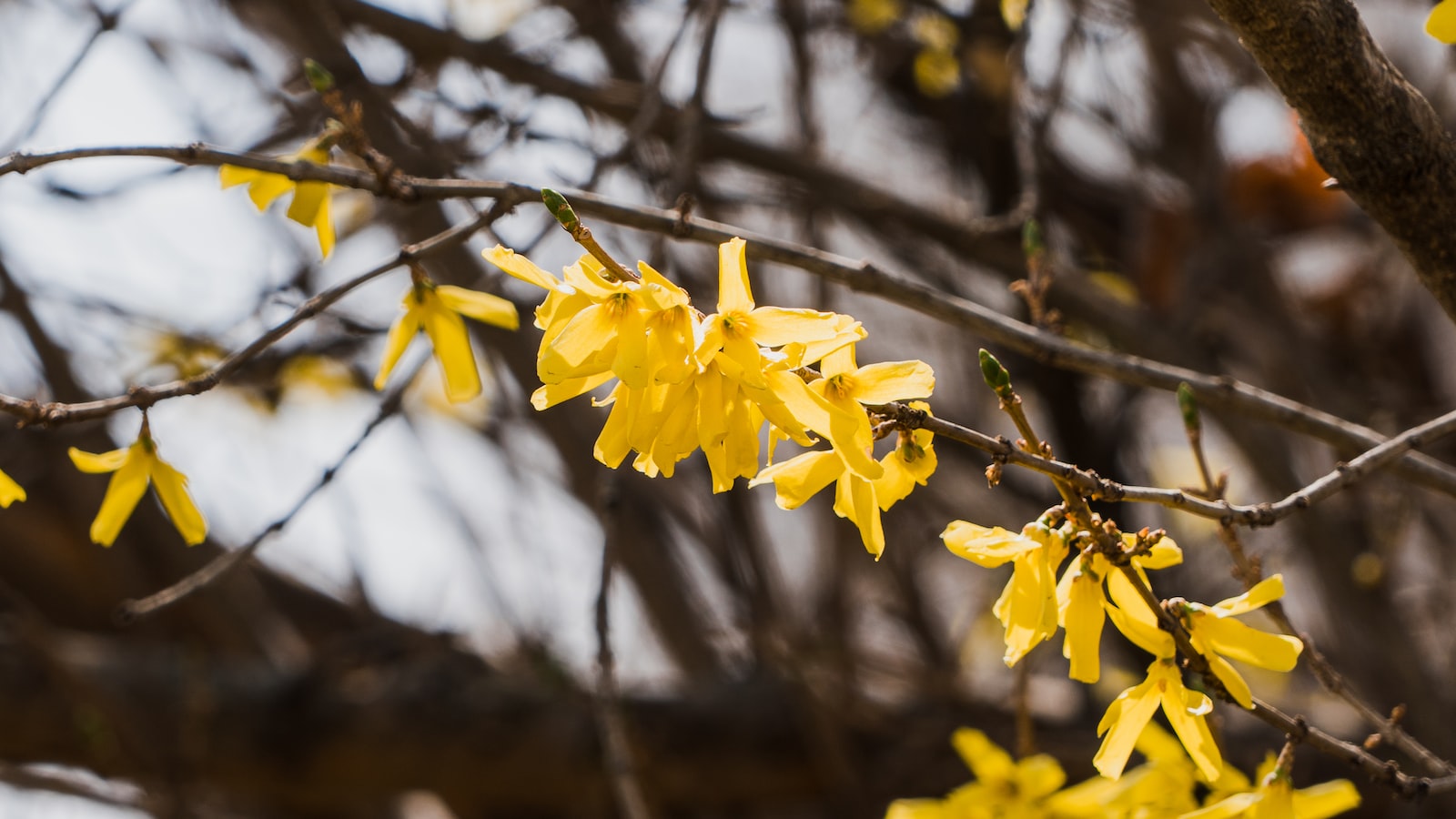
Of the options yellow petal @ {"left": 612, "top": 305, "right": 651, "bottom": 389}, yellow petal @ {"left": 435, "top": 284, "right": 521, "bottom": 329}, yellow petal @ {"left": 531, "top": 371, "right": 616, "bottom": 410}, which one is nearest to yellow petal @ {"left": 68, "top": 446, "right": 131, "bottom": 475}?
yellow petal @ {"left": 435, "top": 284, "right": 521, "bottom": 329}

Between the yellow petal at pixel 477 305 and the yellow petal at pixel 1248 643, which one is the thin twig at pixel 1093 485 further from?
the yellow petal at pixel 477 305

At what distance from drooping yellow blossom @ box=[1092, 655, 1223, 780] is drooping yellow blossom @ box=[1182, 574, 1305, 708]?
0.14 ft

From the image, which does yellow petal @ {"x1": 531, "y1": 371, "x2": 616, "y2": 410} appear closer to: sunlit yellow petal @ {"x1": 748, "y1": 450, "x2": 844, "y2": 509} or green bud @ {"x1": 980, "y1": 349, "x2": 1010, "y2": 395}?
sunlit yellow petal @ {"x1": 748, "y1": 450, "x2": 844, "y2": 509}

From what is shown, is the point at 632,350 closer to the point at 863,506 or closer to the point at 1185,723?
the point at 863,506

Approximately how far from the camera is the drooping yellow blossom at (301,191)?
1441 mm

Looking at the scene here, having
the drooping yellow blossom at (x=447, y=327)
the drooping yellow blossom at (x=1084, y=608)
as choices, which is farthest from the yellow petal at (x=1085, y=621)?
the drooping yellow blossom at (x=447, y=327)

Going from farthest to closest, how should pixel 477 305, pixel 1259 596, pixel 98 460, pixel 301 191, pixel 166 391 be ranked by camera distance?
pixel 301 191, pixel 477 305, pixel 98 460, pixel 166 391, pixel 1259 596

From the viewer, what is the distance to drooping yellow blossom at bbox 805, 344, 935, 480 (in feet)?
2.99

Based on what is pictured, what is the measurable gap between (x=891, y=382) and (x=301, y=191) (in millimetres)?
915

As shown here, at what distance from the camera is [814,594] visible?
13.4 feet

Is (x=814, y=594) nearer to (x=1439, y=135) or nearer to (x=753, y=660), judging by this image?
(x=753, y=660)

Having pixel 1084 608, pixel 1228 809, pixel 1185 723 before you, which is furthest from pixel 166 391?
pixel 1228 809

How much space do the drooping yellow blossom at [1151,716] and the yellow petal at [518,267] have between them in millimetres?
679

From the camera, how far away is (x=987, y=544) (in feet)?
3.36
